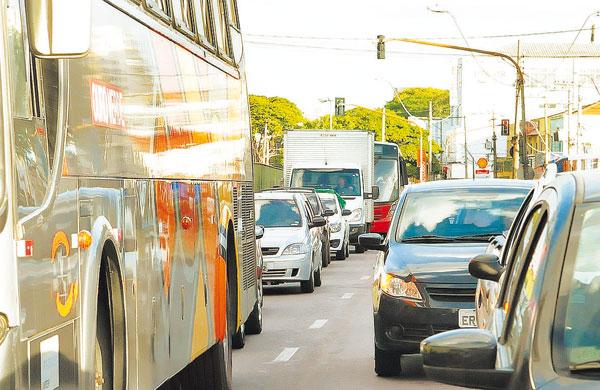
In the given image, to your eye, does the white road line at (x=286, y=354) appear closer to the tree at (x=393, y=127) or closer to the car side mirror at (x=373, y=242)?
the car side mirror at (x=373, y=242)

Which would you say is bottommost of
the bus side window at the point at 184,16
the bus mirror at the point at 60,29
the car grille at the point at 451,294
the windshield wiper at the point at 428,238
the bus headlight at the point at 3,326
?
the car grille at the point at 451,294

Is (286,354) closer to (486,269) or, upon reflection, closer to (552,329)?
(486,269)

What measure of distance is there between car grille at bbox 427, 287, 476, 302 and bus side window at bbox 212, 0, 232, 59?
2.76 m

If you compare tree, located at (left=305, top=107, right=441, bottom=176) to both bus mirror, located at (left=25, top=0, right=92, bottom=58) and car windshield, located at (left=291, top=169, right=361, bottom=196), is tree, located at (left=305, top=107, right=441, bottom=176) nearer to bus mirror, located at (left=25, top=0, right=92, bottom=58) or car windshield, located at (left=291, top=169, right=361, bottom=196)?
car windshield, located at (left=291, top=169, right=361, bottom=196)

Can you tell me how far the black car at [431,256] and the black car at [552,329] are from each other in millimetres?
7942

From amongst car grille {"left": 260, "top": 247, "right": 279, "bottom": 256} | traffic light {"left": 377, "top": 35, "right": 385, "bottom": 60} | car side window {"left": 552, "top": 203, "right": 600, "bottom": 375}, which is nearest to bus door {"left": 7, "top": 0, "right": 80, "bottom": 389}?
car side window {"left": 552, "top": 203, "right": 600, "bottom": 375}

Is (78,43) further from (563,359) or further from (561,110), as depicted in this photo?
(561,110)

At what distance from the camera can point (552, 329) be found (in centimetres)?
465

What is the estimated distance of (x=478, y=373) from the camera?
15.8 ft

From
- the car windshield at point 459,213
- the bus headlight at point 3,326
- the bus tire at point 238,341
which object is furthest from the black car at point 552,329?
the bus tire at point 238,341

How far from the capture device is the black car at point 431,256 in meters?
13.2

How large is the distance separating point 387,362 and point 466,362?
884 centimetres

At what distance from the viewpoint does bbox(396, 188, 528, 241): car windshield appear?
14.2 meters

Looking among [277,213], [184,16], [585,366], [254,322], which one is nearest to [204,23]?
[184,16]
